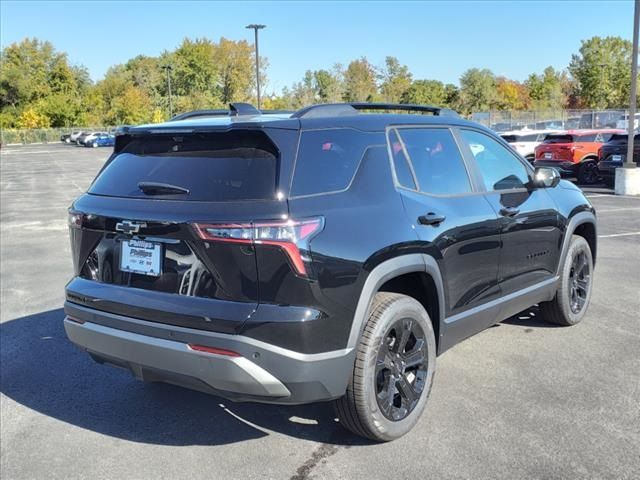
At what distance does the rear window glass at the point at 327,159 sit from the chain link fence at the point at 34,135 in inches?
3237

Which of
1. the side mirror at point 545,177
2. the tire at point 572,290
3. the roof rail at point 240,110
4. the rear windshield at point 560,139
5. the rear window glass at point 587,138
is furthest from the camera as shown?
the rear windshield at point 560,139

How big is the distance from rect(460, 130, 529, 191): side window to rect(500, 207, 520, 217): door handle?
0.16 metres

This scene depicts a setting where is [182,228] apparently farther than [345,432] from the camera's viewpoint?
No

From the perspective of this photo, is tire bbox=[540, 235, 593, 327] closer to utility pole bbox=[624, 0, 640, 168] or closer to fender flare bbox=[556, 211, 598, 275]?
fender flare bbox=[556, 211, 598, 275]

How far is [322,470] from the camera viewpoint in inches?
127

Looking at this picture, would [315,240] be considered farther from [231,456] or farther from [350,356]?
[231,456]

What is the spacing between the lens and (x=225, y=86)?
8275cm

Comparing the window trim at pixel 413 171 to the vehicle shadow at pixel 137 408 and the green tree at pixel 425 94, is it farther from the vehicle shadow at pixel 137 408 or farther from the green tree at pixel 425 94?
the green tree at pixel 425 94

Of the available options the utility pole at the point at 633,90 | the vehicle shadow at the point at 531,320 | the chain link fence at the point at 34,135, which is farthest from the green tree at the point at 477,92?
the vehicle shadow at the point at 531,320

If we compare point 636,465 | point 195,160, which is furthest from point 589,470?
point 195,160

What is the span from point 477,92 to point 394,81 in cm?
1308

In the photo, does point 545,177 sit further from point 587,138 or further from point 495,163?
point 587,138

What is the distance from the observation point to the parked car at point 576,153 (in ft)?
59.6

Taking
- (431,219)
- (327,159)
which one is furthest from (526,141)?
(327,159)
